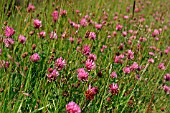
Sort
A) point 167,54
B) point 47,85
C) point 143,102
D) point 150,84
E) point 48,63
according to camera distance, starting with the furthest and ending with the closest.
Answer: point 167,54 → point 150,84 → point 143,102 → point 48,63 → point 47,85

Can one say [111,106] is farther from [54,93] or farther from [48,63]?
[48,63]

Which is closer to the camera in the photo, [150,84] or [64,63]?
[64,63]

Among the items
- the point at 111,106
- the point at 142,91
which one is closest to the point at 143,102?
the point at 142,91

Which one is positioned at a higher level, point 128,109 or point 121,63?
point 121,63

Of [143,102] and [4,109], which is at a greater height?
[4,109]

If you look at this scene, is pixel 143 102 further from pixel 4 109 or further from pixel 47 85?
pixel 4 109

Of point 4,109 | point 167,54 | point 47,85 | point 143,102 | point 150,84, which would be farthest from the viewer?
point 167,54

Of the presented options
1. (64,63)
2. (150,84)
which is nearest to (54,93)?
(64,63)

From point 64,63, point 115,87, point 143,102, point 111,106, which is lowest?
point 143,102

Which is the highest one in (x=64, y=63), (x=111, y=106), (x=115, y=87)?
(x=64, y=63)
